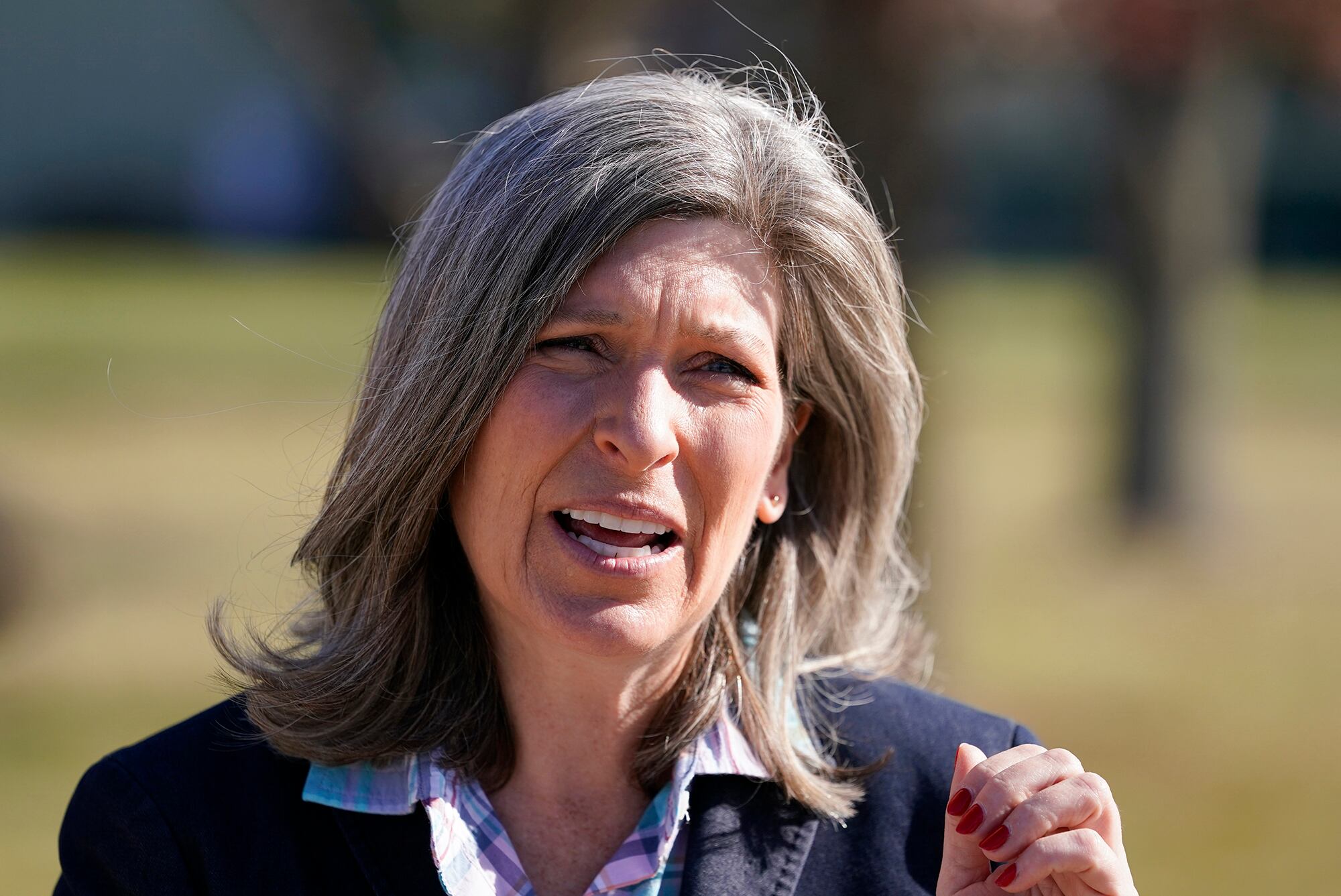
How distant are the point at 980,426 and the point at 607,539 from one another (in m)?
14.0

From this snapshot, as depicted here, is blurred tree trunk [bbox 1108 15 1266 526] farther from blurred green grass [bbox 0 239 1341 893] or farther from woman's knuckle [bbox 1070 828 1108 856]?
woman's knuckle [bbox 1070 828 1108 856]

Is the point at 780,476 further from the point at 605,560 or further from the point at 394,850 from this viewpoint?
the point at 394,850

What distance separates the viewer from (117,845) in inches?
86.7

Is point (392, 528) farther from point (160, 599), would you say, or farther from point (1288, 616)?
point (1288, 616)

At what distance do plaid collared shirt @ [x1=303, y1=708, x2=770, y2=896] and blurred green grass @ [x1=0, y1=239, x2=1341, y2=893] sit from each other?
565 mm

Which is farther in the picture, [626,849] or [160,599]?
[160,599]

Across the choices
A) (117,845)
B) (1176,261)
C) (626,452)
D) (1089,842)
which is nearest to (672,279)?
(626,452)

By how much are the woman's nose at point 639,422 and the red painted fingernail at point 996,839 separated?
75 cm

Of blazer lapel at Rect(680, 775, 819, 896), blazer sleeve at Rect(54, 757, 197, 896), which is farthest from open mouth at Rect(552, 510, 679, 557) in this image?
blazer sleeve at Rect(54, 757, 197, 896)

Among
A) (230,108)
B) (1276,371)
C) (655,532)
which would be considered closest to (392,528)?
(655,532)

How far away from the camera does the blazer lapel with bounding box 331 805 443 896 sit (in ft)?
7.29

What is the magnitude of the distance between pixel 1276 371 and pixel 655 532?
62.5 feet

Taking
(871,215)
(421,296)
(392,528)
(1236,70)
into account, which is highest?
(1236,70)

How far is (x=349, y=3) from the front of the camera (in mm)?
7199
